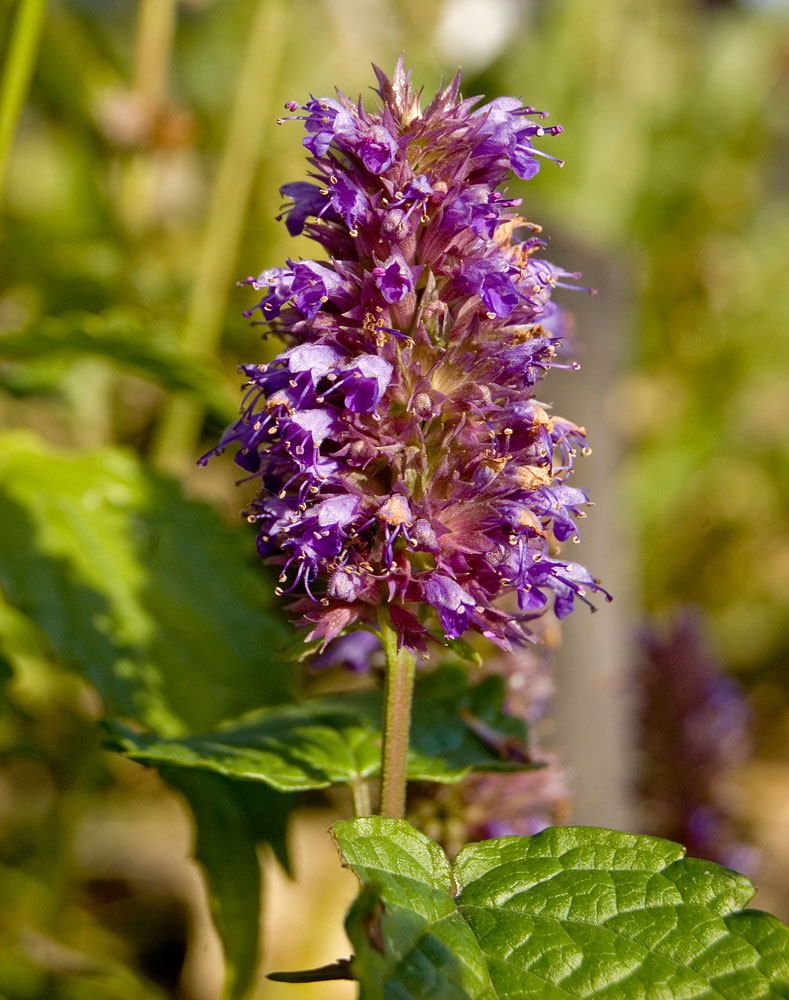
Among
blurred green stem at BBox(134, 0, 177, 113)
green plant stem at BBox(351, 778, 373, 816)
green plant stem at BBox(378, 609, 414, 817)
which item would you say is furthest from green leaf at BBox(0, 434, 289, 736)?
blurred green stem at BBox(134, 0, 177, 113)

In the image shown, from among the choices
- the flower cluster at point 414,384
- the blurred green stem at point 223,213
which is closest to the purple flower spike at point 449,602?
the flower cluster at point 414,384

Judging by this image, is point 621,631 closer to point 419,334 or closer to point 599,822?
point 599,822

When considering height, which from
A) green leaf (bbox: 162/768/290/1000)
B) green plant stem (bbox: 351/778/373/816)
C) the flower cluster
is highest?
the flower cluster

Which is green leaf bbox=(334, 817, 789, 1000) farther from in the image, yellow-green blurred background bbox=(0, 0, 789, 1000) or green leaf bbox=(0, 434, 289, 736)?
yellow-green blurred background bbox=(0, 0, 789, 1000)

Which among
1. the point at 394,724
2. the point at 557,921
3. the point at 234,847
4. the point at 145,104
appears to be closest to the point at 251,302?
the point at 145,104

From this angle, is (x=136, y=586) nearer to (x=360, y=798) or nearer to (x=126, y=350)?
(x=126, y=350)

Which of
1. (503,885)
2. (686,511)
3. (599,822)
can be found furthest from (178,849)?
(686,511)
